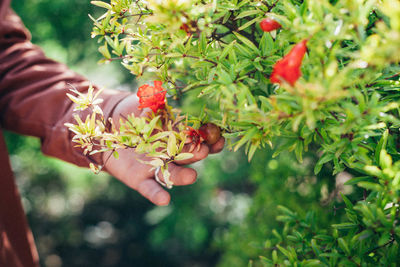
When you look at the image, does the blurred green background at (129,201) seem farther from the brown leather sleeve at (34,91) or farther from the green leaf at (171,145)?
the brown leather sleeve at (34,91)

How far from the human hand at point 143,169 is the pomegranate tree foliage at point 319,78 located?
6.2 inches

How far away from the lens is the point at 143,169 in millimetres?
1021

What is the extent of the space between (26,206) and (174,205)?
1.28 m

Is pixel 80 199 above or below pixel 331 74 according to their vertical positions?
below

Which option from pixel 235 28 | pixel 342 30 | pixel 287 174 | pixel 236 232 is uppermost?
pixel 342 30

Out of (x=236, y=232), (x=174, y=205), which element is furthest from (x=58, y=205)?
(x=236, y=232)

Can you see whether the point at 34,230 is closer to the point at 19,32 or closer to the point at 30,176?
the point at 30,176

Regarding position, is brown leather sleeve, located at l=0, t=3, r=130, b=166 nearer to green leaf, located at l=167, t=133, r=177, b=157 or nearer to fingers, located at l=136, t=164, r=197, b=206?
fingers, located at l=136, t=164, r=197, b=206

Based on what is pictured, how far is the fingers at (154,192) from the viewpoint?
0.92 meters

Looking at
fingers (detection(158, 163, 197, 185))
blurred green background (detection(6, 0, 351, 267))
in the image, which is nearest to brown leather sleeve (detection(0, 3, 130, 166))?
fingers (detection(158, 163, 197, 185))

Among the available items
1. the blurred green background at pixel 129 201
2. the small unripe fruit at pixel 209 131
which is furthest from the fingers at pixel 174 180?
the blurred green background at pixel 129 201

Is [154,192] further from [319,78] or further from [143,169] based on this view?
[319,78]

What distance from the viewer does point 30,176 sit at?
2.56 meters

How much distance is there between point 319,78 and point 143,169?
68cm
